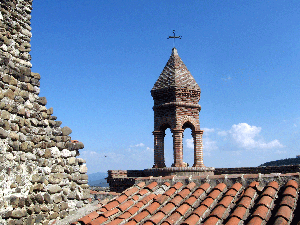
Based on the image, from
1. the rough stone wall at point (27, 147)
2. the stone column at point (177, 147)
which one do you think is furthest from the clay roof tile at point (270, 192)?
the stone column at point (177, 147)

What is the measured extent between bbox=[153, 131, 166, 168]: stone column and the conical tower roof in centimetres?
211

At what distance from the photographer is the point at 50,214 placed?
464 centimetres

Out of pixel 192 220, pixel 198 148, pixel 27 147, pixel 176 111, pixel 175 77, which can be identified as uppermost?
pixel 175 77

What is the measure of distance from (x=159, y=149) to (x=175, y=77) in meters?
3.28

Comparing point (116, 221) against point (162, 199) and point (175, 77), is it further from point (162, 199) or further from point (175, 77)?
point (175, 77)

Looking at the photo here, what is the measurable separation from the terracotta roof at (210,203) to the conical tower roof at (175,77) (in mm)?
7257

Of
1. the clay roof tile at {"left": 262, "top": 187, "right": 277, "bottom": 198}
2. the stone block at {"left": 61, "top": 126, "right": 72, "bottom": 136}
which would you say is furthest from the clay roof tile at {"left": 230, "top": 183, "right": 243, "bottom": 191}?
the stone block at {"left": 61, "top": 126, "right": 72, "bottom": 136}

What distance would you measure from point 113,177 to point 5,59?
8424mm

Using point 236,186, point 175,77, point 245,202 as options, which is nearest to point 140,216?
point 245,202

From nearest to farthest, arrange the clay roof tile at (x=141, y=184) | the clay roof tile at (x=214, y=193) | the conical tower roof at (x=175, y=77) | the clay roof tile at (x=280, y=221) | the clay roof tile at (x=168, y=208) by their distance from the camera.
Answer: the clay roof tile at (x=280, y=221) < the clay roof tile at (x=168, y=208) < the clay roof tile at (x=214, y=193) < the clay roof tile at (x=141, y=184) < the conical tower roof at (x=175, y=77)

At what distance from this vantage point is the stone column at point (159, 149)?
11.7 meters

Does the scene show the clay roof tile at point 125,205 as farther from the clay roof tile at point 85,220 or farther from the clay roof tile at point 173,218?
the clay roof tile at point 173,218

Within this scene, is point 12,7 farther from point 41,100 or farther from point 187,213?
point 187,213

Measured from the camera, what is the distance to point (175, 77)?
40.3 ft
